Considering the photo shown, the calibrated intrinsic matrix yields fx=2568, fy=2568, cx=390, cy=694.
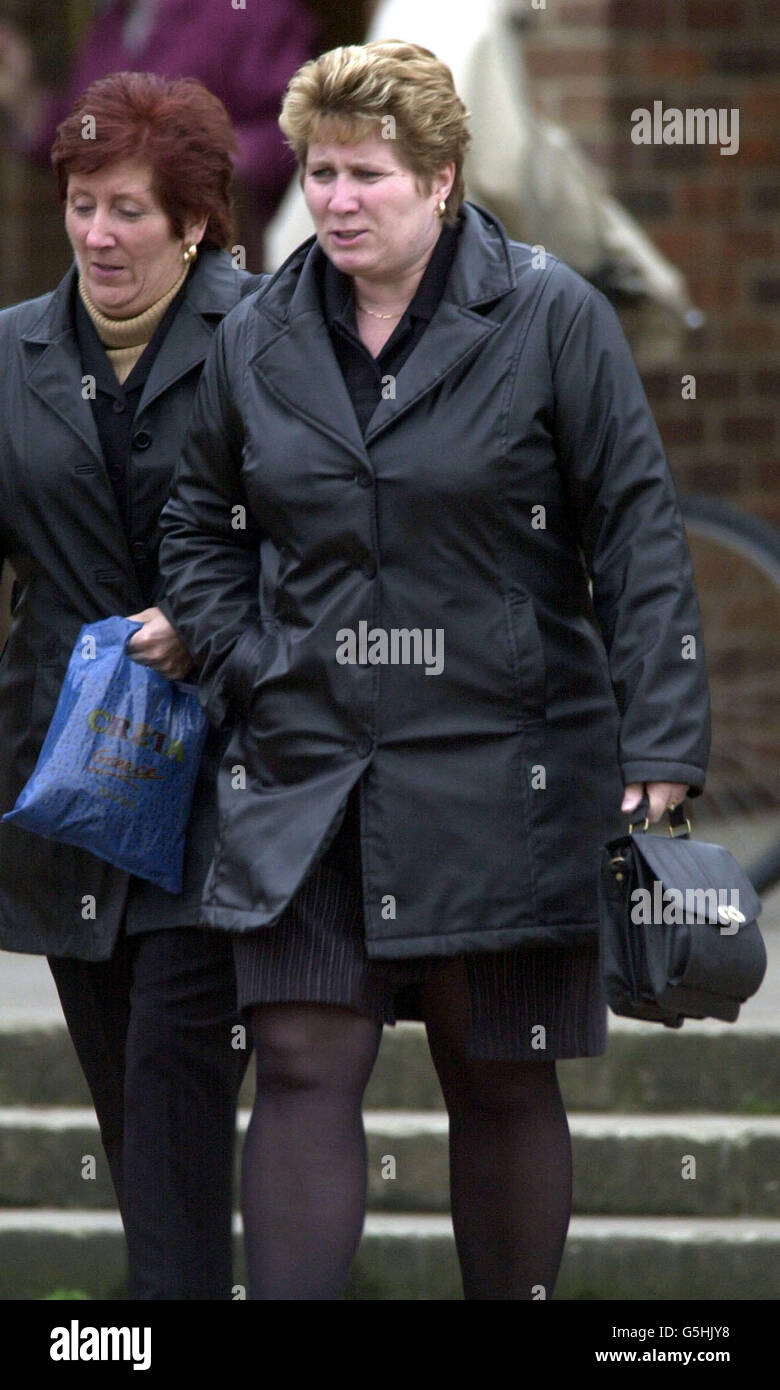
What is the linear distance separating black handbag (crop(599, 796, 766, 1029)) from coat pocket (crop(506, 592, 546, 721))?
0.21m

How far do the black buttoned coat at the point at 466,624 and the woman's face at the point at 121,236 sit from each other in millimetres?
325

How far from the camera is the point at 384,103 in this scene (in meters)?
3.34

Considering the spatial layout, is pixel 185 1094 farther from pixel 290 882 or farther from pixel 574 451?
pixel 574 451

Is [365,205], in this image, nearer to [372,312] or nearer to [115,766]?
[372,312]

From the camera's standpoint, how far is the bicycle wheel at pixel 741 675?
609cm

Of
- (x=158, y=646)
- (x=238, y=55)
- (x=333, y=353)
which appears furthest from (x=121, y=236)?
(x=238, y=55)

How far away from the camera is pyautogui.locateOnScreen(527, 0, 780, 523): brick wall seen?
21.6 feet

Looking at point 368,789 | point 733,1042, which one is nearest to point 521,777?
point 368,789

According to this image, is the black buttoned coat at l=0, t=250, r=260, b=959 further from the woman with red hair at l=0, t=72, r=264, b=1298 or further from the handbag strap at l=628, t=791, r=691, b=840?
the handbag strap at l=628, t=791, r=691, b=840

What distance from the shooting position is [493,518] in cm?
334

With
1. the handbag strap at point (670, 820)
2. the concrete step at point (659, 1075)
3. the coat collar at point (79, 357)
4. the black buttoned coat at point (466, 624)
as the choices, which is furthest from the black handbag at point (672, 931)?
the concrete step at point (659, 1075)

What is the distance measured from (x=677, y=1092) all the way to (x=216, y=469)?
1.92m

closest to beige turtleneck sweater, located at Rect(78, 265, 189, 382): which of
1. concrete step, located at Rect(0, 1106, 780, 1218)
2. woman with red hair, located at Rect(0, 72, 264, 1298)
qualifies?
woman with red hair, located at Rect(0, 72, 264, 1298)

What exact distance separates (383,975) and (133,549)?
29.3 inches
